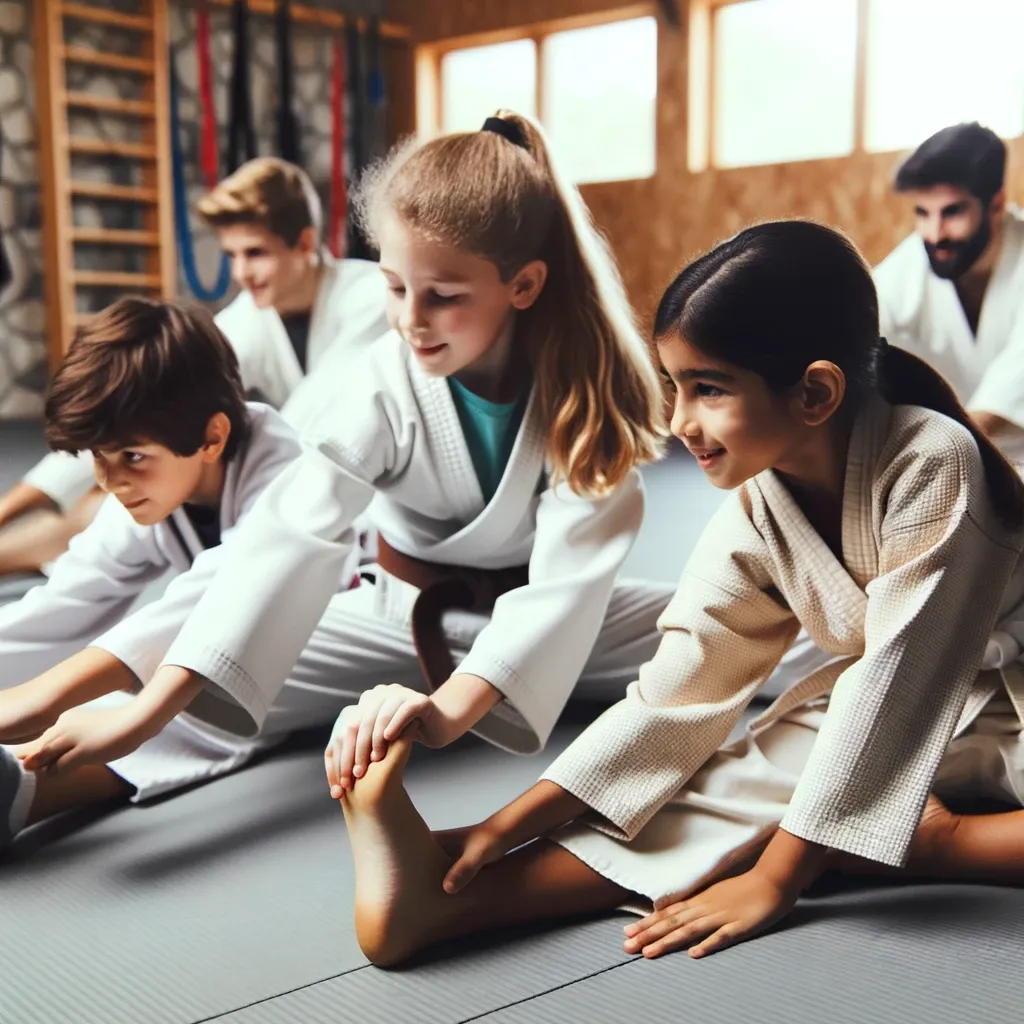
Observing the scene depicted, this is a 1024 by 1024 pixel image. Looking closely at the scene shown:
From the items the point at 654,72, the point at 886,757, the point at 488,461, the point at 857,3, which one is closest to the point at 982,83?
the point at 857,3

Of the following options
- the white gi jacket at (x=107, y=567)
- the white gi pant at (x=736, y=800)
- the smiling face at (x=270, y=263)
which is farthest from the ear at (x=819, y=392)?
the smiling face at (x=270, y=263)

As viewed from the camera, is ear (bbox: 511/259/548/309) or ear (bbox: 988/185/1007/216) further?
ear (bbox: 988/185/1007/216)

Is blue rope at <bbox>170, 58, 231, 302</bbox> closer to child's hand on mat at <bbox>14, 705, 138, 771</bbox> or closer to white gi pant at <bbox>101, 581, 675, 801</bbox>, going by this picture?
white gi pant at <bbox>101, 581, 675, 801</bbox>

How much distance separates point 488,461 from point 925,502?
2.05ft

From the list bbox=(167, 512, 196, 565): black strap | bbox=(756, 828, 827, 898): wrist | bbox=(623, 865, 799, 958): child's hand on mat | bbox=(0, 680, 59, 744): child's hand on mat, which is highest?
bbox=(167, 512, 196, 565): black strap

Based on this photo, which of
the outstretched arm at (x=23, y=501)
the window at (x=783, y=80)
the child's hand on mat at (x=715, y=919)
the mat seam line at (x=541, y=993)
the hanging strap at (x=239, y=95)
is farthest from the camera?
the hanging strap at (x=239, y=95)

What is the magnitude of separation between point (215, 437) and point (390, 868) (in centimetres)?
83

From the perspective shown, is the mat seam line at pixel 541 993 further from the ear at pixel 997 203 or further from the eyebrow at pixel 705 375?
the ear at pixel 997 203

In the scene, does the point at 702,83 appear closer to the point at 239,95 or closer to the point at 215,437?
the point at 239,95

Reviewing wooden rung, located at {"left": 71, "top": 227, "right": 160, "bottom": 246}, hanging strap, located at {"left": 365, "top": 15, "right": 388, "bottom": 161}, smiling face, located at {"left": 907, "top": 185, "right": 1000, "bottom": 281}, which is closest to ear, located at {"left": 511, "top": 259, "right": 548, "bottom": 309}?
smiling face, located at {"left": 907, "top": 185, "right": 1000, "bottom": 281}

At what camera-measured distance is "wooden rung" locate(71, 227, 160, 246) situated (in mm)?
6219

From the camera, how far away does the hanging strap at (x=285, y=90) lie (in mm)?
6602

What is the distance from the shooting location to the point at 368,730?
3.48 feet

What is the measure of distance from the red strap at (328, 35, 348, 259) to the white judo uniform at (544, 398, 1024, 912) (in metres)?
6.01
